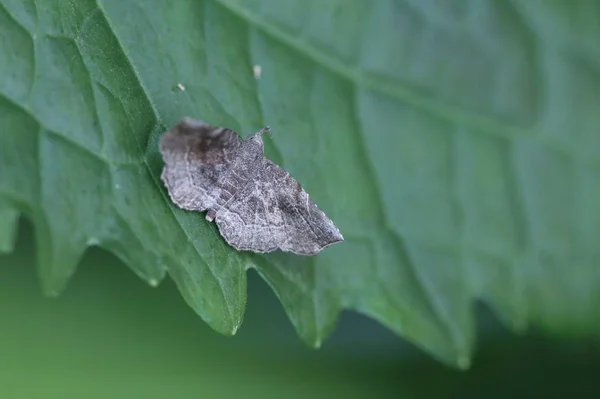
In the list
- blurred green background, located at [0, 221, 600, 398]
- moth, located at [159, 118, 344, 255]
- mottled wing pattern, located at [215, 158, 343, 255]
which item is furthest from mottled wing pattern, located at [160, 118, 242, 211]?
blurred green background, located at [0, 221, 600, 398]

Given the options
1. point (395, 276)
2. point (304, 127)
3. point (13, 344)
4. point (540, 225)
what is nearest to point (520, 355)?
point (540, 225)

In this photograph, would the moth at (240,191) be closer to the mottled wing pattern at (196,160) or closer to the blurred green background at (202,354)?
the mottled wing pattern at (196,160)

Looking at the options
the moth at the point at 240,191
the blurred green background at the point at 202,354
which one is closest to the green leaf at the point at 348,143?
the moth at the point at 240,191

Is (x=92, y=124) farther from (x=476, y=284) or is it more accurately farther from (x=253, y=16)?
(x=476, y=284)

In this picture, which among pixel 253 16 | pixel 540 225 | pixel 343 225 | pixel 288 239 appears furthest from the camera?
pixel 540 225

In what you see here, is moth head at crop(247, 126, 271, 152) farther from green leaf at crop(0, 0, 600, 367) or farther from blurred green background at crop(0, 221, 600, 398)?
blurred green background at crop(0, 221, 600, 398)

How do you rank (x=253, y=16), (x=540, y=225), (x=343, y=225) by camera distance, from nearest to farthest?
(x=253, y=16) → (x=343, y=225) → (x=540, y=225)
